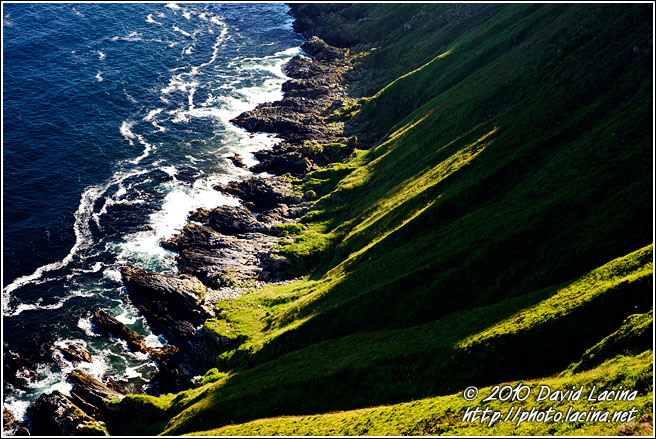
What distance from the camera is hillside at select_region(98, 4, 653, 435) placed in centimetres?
4191

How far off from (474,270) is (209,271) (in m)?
49.3

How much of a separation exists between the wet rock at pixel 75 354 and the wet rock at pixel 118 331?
4.12 m

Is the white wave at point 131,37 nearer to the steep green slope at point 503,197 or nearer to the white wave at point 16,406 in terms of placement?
the steep green slope at point 503,197

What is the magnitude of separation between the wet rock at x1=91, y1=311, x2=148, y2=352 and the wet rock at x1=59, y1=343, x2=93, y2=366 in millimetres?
4120

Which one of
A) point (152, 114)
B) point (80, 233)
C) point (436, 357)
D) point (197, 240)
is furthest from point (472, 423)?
point (152, 114)

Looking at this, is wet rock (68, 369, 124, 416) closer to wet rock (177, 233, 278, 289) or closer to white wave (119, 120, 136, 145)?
wet rock (177, 233, 278, 289)

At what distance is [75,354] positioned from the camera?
70.1 metres

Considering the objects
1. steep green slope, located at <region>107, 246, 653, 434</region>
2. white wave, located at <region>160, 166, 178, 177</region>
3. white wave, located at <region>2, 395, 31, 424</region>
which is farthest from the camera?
white wave, located at <region>160, 166, 178, 177</region>

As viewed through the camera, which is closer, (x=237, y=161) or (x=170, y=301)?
(x=170, y=301)

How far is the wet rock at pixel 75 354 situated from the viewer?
2744 inches

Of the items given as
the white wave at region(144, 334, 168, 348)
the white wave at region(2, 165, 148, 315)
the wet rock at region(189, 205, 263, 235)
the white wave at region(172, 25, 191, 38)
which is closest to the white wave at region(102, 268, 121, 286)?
the white wave at region(2, 165, 148, 315)

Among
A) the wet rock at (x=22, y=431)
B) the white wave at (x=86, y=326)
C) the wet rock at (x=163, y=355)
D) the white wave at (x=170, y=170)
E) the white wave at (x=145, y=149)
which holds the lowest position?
the wet rock at (x=163, y=355)

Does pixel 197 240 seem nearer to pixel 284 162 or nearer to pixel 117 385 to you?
pixel 117 385

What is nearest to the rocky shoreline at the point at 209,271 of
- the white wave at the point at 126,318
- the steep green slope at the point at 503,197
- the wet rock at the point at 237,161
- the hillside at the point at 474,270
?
the wet rock at the point at 237,161
